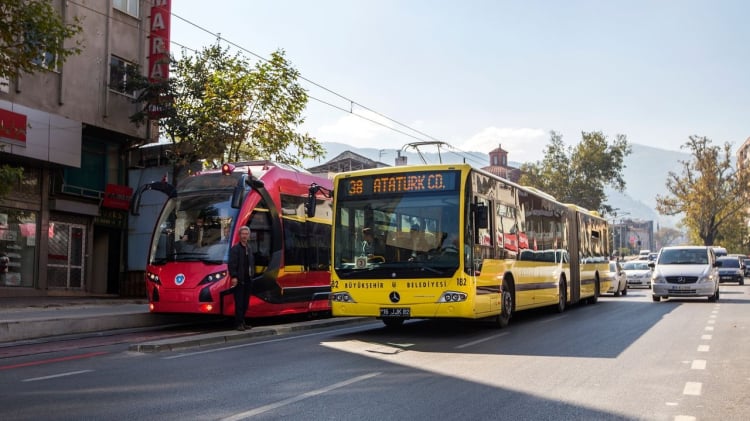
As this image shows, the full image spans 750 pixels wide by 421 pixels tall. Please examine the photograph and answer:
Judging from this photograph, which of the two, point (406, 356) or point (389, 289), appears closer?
point (406, 356)

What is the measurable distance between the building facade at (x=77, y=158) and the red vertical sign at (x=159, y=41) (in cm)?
77

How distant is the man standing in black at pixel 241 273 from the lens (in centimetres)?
1377

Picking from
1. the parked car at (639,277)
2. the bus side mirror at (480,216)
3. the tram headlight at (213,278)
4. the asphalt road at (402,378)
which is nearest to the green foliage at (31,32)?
the tram headlight at (213,278)

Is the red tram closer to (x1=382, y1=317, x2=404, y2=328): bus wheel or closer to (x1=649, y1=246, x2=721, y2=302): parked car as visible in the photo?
(x1=382, y1=317, x2=404, y2=328): bus wheel

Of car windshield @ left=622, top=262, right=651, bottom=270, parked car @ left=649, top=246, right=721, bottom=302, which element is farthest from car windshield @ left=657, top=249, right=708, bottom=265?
car windshield @ left=622, top=262, right=651, bottom=270

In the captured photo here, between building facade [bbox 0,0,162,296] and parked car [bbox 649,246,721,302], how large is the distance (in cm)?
1975

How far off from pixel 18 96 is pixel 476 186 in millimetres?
17965

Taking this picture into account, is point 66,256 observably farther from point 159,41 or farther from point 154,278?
point 154,278

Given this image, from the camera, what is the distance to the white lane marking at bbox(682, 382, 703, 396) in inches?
288

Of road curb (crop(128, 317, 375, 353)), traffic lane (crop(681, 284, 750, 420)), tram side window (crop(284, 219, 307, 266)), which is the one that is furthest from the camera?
tram side window (crop(284, 219, 307, 266))

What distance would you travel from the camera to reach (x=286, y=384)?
7.79 metres

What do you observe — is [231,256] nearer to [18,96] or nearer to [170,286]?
[170,286]

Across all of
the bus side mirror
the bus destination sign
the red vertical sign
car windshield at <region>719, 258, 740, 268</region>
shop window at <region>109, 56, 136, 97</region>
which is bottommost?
car windshield at <region>719, 258, 740, 268</region>

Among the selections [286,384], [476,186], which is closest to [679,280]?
[476,186]
